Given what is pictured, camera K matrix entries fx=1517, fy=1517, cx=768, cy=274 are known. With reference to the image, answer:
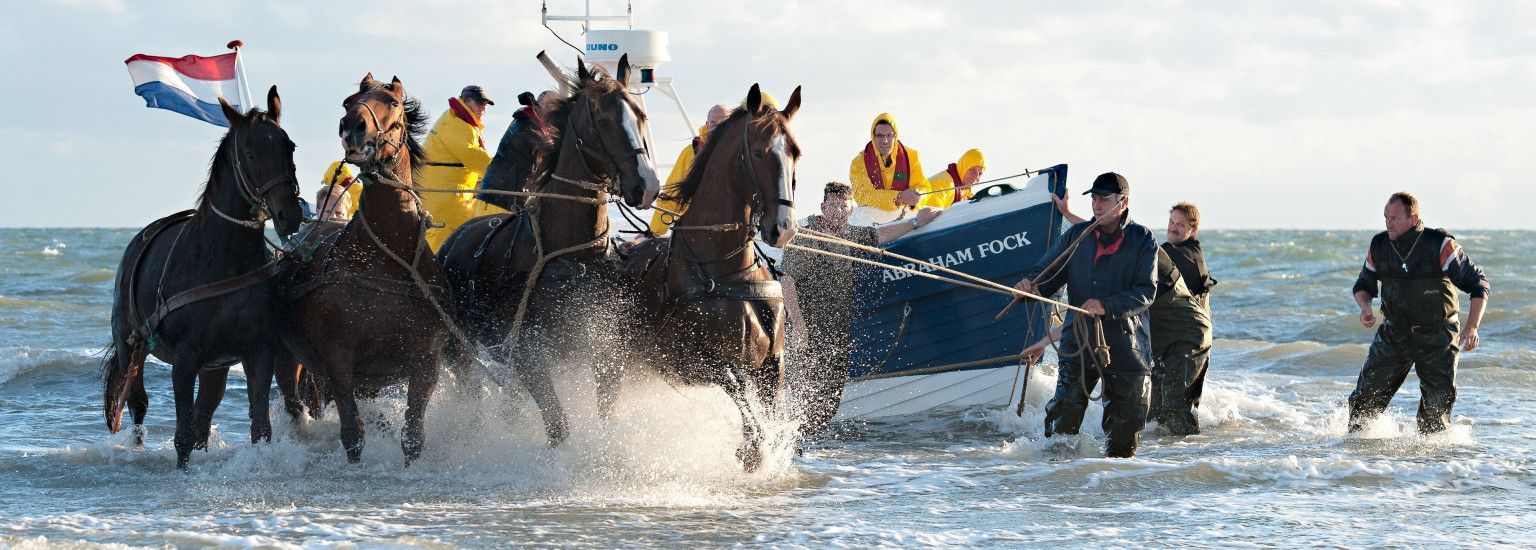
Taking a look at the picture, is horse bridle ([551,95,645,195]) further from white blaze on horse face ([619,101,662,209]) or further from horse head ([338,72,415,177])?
horse head ([338,72,415,177])

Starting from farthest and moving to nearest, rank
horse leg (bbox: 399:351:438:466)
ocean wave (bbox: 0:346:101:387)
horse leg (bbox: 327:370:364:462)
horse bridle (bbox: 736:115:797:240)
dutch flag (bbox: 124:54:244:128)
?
1. ocean wave (bbox: 0:346:101:387)
2. dutch flag (bbox: 124:54:244:128)
3. horse leg (bbox: 399:351:438:466)
4. horse leg (bbox: 327:370:364:462)
5. horse bridle (bbox: 736:115:797:240)

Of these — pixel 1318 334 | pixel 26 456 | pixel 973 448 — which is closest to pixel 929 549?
pixel 973 448

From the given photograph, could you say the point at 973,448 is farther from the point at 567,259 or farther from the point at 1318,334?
the point at 1318,334

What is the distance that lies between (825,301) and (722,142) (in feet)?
10.4

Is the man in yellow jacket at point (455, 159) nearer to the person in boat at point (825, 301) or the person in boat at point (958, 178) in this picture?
the person in boat at point (825, 301)

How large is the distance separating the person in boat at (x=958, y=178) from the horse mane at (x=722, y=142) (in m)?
4.15

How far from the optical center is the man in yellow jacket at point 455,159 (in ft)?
29.2

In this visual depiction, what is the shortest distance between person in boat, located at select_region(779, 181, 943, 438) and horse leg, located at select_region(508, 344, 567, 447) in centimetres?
236

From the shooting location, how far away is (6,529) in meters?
6.57

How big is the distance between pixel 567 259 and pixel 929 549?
2.15 m

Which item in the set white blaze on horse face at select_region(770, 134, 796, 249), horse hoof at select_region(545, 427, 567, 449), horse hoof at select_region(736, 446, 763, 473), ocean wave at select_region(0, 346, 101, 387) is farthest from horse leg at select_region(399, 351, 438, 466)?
ocean wave at select_region(0, 346, 101, 387)

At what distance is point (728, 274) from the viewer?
6.94 meters

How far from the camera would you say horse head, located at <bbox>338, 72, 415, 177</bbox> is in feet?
21.7

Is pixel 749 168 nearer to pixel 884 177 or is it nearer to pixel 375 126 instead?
pixel 375 126
